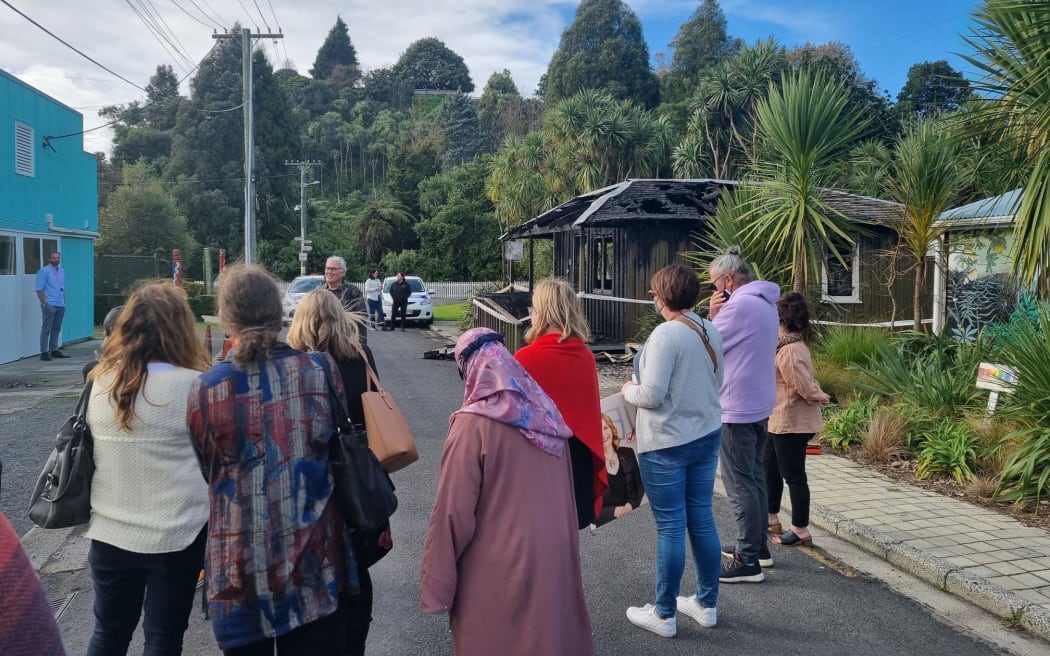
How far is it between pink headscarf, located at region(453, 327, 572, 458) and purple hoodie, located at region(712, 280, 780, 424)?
1.99 m

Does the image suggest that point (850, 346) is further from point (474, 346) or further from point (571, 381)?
point (474, 346)

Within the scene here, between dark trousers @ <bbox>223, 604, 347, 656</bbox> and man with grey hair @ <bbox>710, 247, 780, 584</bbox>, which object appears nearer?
dark trousers @ <bbox>223, 604, 347, 656</bbox>

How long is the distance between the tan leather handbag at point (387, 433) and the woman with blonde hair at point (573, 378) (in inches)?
24.0

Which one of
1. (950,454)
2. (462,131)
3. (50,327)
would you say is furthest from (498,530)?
(462,131)

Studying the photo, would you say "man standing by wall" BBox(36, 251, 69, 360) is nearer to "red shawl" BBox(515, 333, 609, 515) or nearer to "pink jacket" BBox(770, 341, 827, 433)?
"pink jacket" BBox(770, 341, 827, 433)

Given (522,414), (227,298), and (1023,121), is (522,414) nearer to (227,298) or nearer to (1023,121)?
(227,298)

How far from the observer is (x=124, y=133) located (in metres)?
72.8

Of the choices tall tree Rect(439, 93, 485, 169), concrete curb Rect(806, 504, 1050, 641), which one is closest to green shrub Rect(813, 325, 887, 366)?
concrete curb Rect(806, 504, 1050, 641)

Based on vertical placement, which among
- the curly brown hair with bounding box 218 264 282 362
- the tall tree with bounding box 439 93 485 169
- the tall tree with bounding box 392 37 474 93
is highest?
the tall tree with bounding box 392 37 474 93

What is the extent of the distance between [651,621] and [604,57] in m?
65.9

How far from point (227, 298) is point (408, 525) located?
3.50m

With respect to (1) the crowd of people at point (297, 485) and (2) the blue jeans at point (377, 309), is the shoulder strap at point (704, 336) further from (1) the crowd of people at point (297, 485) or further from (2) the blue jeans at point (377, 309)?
(2) the blue jeans at point (377, 309)

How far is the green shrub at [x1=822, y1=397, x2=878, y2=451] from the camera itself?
8273 mm

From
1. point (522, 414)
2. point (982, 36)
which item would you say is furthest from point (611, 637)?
point (982, 36)
